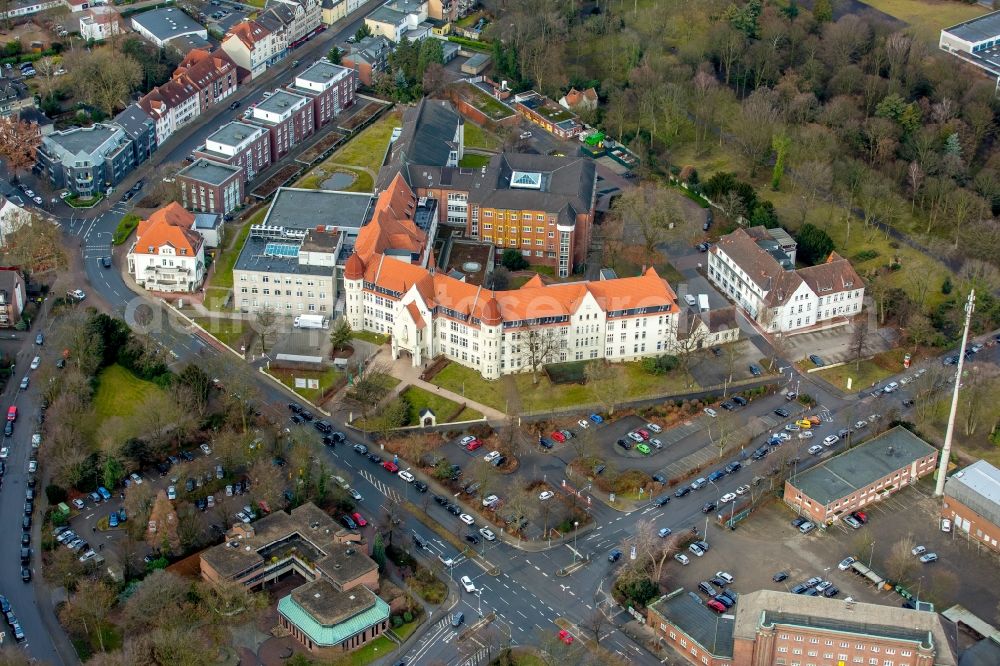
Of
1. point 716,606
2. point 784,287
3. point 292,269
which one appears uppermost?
point 292,269

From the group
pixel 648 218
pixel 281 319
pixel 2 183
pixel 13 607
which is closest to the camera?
pixel 13 607

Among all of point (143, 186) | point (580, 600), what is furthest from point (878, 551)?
point (143, 186)

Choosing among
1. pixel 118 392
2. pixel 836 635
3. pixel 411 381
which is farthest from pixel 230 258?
pixel 836 635

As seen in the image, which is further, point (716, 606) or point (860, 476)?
point (860, 476)

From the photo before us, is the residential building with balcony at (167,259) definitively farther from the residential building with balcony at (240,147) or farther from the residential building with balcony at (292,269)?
the residential building with balcony at (240,147)

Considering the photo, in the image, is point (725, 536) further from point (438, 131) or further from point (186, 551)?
point (438, 131)

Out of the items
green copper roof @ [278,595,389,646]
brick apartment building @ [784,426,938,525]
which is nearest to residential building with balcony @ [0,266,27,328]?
green copper roof @ [278,595,389,646]

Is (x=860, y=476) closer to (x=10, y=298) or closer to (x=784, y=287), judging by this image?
(x=784, y=287)
